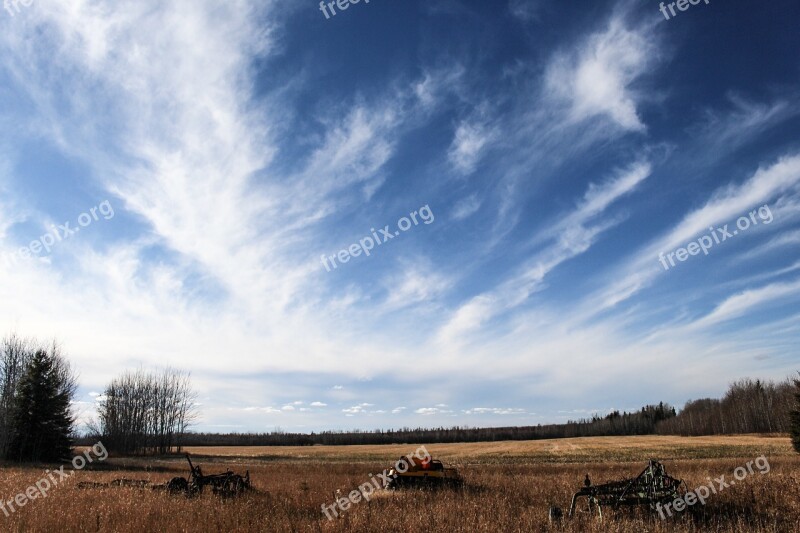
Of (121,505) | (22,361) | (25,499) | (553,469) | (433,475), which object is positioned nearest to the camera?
(121,505)

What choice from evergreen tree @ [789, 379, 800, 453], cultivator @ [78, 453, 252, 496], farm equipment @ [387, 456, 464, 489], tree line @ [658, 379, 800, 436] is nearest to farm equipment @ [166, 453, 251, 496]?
cultivator @ [78, 453, 252, 496]

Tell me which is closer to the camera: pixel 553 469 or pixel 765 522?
pixel 765 522

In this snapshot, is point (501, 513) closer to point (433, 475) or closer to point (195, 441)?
point (433, 475)

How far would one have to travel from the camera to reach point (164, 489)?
676 inches

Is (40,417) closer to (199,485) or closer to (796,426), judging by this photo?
(199,485)

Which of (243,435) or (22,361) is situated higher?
(22,361)

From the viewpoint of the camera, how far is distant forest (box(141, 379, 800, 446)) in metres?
108

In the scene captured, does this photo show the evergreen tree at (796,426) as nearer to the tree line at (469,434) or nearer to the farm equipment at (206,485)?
the farm equipment at (206,485)

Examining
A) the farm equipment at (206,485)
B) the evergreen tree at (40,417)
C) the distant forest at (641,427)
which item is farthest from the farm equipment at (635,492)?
the distant forest at (641,427)

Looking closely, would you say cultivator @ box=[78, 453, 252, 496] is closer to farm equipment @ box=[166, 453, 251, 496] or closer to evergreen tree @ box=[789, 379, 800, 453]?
farm equipment @ box=[166, 453, 251, 496]

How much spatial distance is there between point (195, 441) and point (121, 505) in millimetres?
141151

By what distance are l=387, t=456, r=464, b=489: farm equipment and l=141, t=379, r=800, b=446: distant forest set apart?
299ft

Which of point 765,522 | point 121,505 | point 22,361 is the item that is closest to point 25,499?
point 121,505

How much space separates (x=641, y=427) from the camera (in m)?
132
